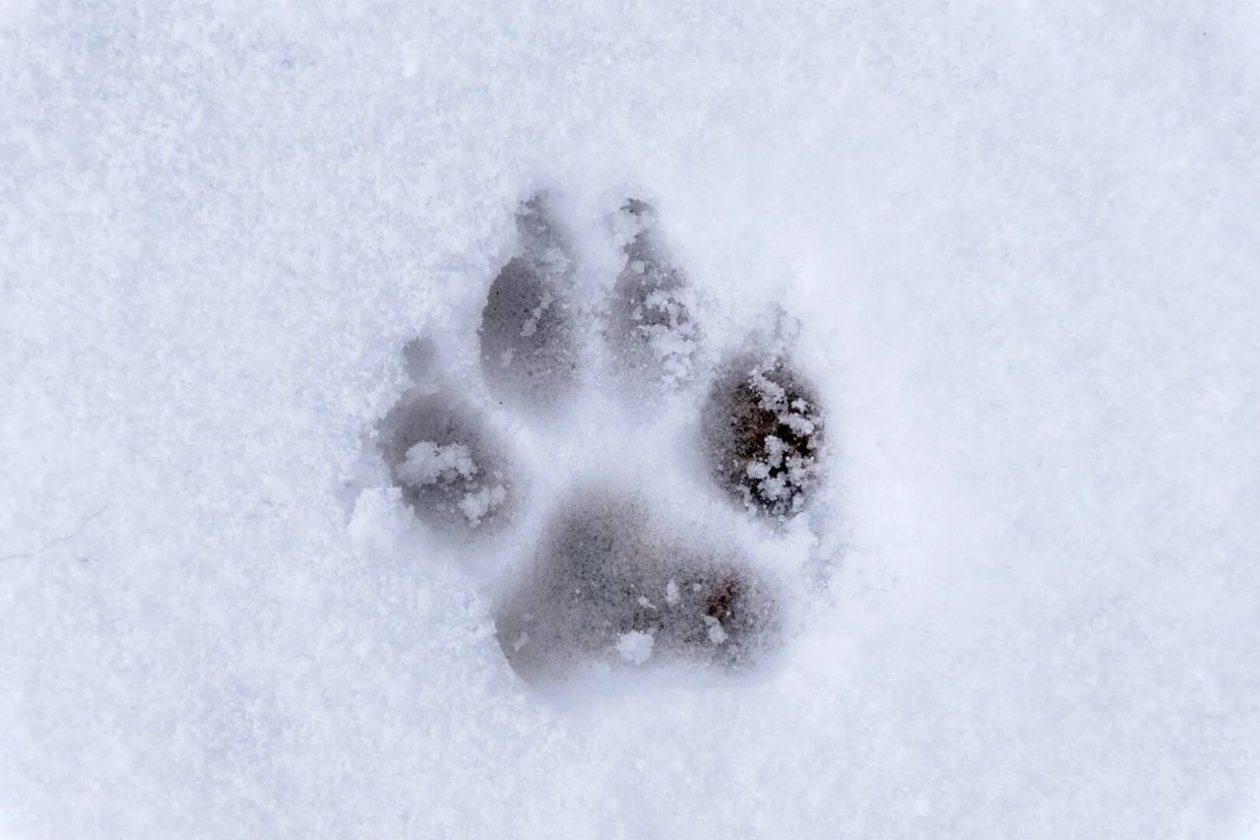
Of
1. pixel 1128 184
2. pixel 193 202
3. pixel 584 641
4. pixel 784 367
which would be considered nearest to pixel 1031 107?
pixel 1128 184

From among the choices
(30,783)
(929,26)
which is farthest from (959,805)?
(30,783)

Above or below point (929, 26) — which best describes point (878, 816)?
below

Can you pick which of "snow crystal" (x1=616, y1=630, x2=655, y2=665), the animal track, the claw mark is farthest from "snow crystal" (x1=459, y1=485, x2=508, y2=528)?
the claw mark

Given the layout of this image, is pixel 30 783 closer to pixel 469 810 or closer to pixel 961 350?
pixel 469 810

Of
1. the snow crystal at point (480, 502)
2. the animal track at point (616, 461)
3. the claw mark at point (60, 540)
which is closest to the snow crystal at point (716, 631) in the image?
the animal track at point (616, 461)

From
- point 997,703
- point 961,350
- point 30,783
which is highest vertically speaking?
point 961,350

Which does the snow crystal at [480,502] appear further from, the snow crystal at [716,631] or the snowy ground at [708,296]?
the snow crystal at [716,631]
